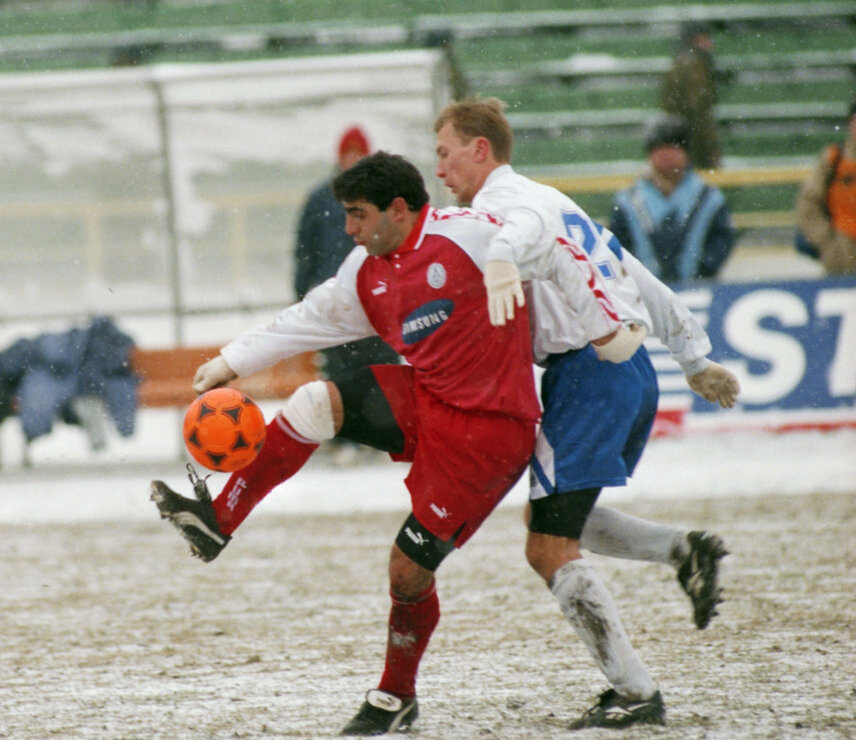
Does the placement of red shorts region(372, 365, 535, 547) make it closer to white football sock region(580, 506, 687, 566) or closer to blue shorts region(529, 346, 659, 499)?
blue shorts region(529, 346, 659, 499)

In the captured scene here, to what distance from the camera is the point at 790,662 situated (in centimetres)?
486

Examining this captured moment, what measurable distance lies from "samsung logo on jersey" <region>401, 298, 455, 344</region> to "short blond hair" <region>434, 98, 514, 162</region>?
2.05 ft

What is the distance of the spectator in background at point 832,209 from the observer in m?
10.3

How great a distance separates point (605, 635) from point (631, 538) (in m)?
Result: 0.58

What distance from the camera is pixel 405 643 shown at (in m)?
4.29

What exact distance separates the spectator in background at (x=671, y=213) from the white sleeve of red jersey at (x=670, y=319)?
4.92 m

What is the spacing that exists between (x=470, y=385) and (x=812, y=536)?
400 centimetres

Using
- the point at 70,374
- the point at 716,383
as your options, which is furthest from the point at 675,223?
A: the point at 716,383

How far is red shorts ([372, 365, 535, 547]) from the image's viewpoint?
4156mm

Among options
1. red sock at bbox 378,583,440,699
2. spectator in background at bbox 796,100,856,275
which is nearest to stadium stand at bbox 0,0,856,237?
spectator in background at bbox 796,100,856,275

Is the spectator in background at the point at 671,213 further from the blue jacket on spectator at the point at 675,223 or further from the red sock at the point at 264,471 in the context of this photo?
the red sock at the point at 264,471

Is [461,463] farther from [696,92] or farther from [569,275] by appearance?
[696,92]

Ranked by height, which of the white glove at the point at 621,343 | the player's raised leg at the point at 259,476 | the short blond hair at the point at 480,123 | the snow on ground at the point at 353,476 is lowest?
the snow on ground at the point at 353,476

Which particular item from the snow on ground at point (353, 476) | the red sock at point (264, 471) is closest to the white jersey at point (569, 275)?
the red sock at point (264, 471)
